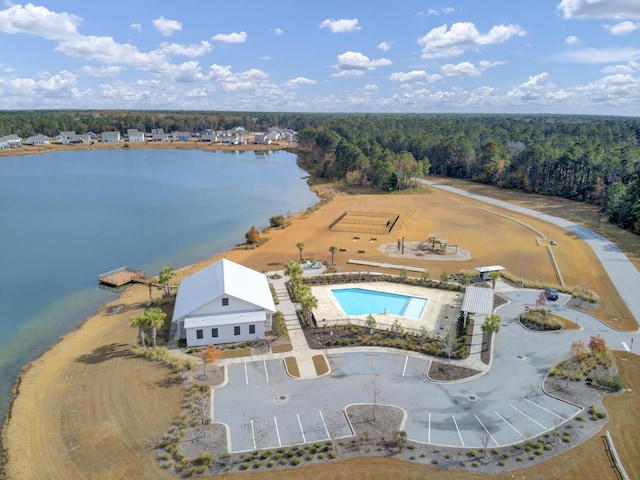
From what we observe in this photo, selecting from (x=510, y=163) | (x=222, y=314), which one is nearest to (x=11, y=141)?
(x=510, y=163)

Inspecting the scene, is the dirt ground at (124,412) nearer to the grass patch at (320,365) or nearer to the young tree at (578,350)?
the young tree at (578,350)

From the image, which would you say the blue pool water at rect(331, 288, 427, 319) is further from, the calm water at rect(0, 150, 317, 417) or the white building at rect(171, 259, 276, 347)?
the calm water at rect(0, 150, 317, 417)

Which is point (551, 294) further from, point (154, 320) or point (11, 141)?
point (11, 141)

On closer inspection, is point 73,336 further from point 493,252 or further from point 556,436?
point 493,252

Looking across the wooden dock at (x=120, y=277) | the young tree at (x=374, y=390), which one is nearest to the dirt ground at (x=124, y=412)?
the wooden dock at (x=120, y=277)

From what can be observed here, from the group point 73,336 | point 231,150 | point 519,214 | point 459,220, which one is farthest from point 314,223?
point 231,150

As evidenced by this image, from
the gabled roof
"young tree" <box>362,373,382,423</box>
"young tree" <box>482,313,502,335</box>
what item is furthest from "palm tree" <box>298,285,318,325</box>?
"young tree" <box>482,313,502,335</box>

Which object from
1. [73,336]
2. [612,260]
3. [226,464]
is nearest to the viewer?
[226,464]
